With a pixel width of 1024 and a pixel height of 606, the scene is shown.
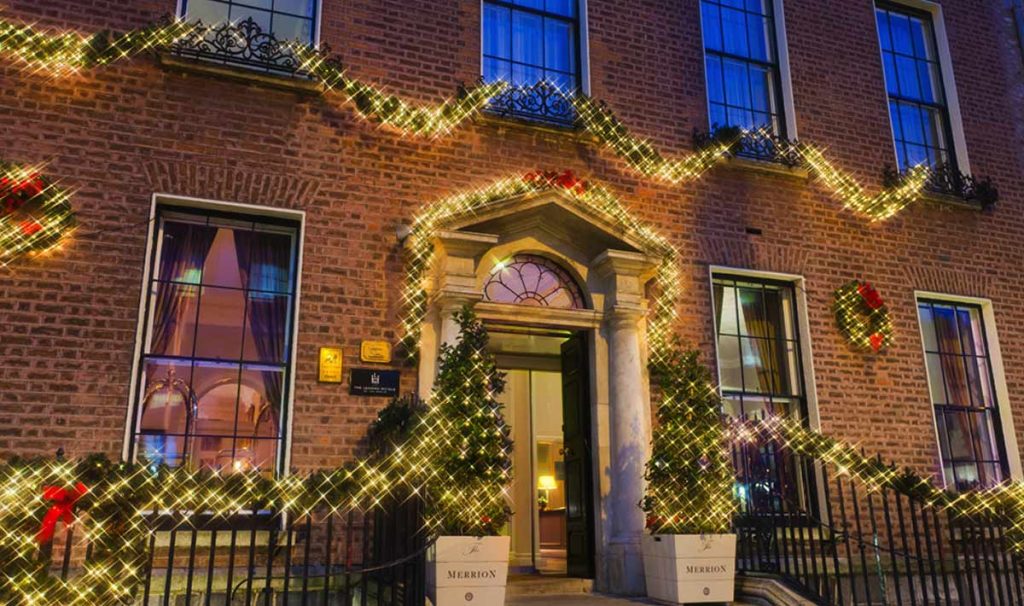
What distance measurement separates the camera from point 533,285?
719cm

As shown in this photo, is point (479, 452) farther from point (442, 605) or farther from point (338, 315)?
point (338, 315)

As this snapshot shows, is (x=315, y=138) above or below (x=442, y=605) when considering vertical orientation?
above

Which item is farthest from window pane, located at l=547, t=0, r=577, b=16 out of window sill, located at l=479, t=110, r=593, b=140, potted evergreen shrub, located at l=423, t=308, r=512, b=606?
potted evergreen shrub, located at l=423, t=308, r=512, b=606

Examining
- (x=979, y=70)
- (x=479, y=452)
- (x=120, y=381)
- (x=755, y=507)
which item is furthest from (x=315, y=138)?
(x=979, y=70)

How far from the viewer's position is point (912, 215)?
877cm

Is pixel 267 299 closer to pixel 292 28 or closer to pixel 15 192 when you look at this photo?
pixel 15 192

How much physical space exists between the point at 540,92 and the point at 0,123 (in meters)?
4.53

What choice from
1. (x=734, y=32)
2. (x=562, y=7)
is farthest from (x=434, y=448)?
(x=734, y=32)

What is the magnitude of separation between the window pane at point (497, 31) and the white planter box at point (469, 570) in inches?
189

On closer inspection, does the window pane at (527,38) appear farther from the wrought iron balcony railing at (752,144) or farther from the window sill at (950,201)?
the window sill at (950,201)

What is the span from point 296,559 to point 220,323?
1.91m

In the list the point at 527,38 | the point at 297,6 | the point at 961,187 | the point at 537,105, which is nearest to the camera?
the point at 297,6

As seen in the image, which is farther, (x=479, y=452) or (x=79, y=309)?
(x=79, y=309)

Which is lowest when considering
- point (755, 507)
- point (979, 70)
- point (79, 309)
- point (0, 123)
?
point (755, 507)
